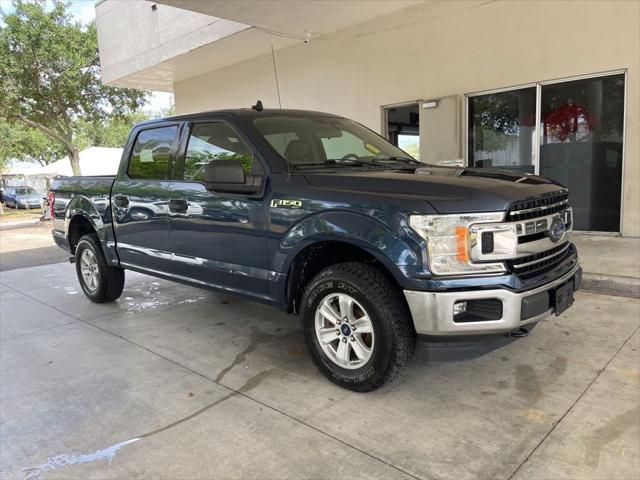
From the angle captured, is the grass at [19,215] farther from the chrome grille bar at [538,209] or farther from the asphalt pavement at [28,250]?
the chrome grille bar at [538,209]

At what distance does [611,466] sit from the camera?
2.43m

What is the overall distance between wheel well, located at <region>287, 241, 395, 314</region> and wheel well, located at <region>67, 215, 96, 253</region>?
340 cm

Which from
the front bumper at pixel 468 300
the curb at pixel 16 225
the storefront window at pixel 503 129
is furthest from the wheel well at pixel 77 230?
the curb at pixel 16 225

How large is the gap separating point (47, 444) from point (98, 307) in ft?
9.95

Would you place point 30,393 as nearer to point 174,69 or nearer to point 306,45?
point 306,45

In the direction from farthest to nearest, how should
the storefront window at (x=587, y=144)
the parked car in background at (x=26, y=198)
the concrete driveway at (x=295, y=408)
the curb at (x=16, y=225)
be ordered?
1. the parked car in background at (x=26, y=198)
2. the curb at (x=16, y=225)
3. the storefront window at (x=587, y=144)
4. the concrete driveway at (x=295, y=408)

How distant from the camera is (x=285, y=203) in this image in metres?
3.44

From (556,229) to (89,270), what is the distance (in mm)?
5030

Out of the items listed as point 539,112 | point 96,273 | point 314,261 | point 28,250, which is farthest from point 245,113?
point 28,250

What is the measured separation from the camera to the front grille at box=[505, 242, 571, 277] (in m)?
2.84

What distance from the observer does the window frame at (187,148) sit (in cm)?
365

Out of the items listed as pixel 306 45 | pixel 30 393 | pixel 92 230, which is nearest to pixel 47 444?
pixel 30 393

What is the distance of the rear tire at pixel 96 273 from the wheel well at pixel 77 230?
0.71 feet

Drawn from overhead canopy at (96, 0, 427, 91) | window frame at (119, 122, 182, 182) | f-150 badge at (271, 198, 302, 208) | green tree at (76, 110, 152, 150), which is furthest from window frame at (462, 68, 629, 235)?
green tree at (76, 110, 152, 150)
